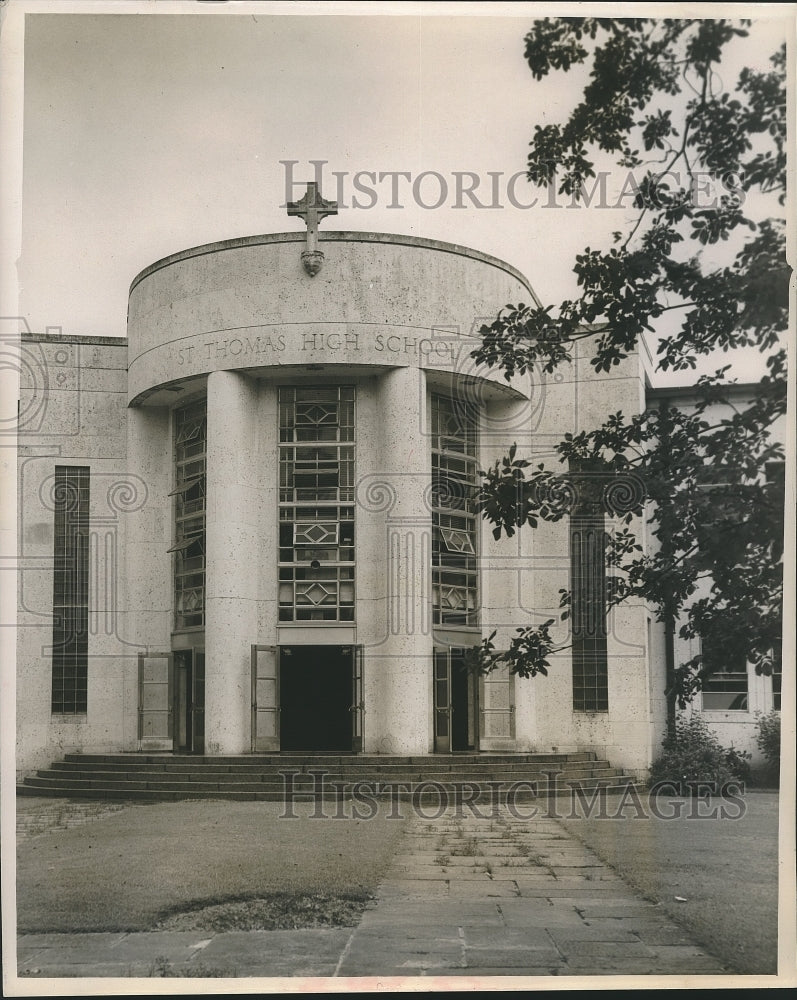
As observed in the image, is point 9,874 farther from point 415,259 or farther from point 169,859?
point 415,259

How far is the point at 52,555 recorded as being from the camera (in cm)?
1326

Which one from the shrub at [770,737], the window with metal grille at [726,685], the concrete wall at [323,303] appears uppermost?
the concrete wall at [323,303]

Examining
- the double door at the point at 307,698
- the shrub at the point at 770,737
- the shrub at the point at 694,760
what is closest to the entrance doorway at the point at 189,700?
the double door at the point at 307,698

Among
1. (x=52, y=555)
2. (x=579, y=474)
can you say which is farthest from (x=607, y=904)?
(x=52, y=555)

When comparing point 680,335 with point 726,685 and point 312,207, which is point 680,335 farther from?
point 312,207

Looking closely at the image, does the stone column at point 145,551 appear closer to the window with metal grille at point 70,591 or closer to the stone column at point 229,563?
the window with metal grille at point 70,591

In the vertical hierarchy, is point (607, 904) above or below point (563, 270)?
below

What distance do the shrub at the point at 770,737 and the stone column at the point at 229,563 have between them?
8.20m

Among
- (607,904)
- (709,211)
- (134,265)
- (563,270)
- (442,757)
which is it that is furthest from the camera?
(442,757)

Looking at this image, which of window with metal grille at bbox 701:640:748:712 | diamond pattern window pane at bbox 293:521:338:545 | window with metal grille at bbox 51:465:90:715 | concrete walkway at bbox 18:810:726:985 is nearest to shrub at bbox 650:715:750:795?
window with metal grille at bbox 701:640:748:712

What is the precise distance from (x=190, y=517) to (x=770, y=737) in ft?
31.9

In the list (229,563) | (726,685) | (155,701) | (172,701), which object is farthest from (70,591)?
(726,685)

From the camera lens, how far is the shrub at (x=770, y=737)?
945 cm

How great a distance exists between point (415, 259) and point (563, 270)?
5.87 meters
